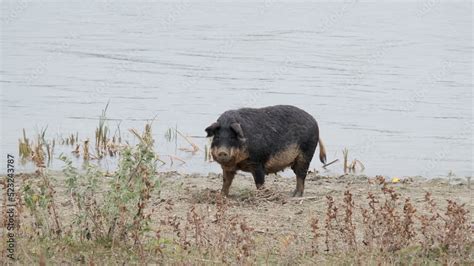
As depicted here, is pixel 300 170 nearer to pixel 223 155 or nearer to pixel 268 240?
pixel 223 155

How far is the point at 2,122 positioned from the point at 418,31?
20.9m

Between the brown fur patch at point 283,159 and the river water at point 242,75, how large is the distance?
9.42ft

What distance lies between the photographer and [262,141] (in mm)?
11805

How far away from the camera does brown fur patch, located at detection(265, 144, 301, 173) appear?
12000 millimetres

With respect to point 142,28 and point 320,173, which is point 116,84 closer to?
point 320,173

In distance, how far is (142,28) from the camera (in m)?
33.8

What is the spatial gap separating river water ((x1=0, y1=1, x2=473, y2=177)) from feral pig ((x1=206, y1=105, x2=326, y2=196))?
2.89 metres

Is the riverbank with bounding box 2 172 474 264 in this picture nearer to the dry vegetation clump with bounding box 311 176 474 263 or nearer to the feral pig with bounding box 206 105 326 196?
the dry vegetation clump with bounding box 311 176 474 263

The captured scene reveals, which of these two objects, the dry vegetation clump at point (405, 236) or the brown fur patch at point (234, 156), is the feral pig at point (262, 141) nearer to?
the brown fur patch at point (234, 156)

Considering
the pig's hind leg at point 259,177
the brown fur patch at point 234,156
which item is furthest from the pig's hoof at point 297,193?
the brown fur patch at point 234,156

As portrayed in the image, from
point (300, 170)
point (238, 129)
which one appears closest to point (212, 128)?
point (238, 129)

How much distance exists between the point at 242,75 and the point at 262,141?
13.0m

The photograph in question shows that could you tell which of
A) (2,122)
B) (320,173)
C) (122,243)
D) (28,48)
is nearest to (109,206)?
(122,243)

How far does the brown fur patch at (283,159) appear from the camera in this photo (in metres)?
12.0
